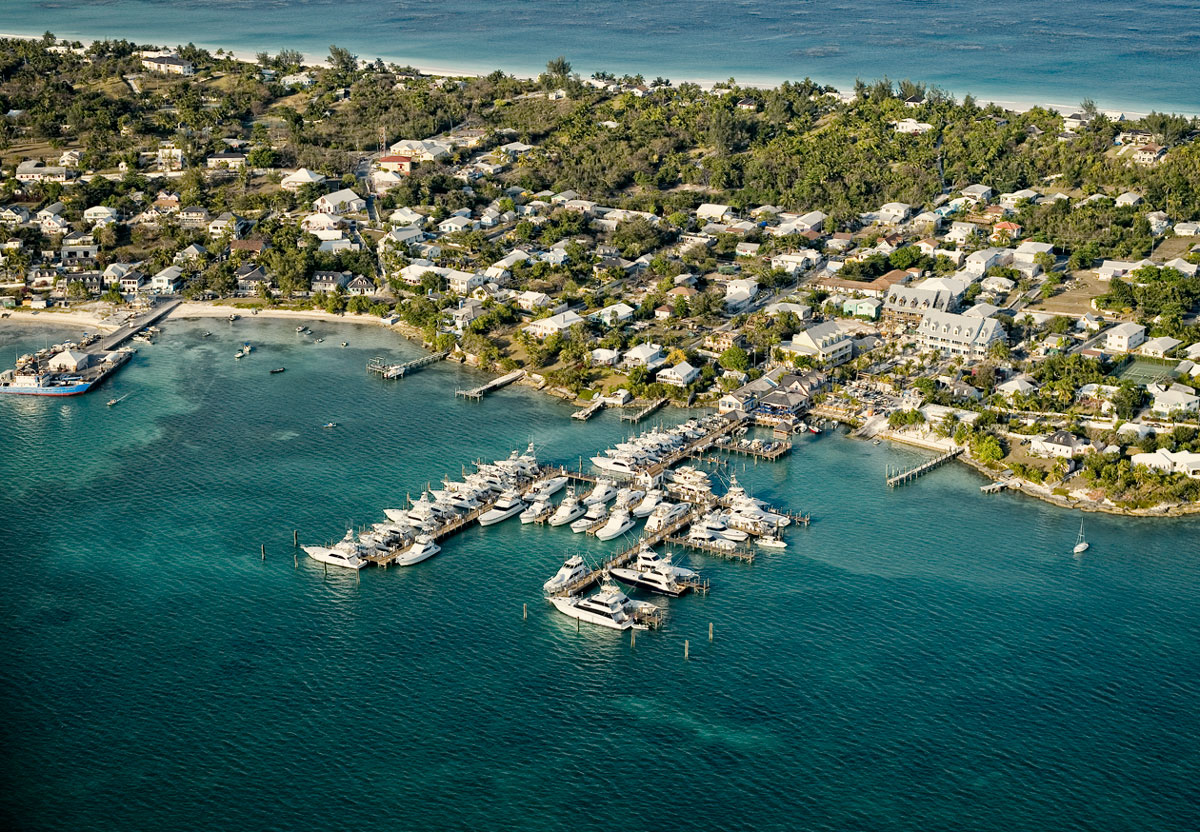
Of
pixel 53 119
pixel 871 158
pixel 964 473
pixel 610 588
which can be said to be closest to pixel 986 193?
pixel 871 158

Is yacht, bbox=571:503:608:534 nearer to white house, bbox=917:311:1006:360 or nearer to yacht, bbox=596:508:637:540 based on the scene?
yacht, bbox=596:508:637:540

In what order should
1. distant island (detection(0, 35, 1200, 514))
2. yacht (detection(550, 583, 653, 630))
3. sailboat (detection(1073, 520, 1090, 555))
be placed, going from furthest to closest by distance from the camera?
distant island (detection(0, 35, 1200, 514)) < sailboat (detection(1073, 520, 1090, 555)) < yacht (detection(550, 583, 653, 630))

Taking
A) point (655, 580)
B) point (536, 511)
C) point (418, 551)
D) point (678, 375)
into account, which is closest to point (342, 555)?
point (418, 551)

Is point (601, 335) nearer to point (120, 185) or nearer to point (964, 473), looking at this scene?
point (964, 473)

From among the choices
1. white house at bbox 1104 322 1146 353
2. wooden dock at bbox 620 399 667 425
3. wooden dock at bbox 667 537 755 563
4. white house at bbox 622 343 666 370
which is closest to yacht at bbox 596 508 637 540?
wooden dock at bbox 667 537 755 563

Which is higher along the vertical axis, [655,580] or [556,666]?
[655,580]

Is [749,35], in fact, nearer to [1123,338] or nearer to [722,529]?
[1123,338]

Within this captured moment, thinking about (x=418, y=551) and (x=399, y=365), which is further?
(x=399, y=365)
